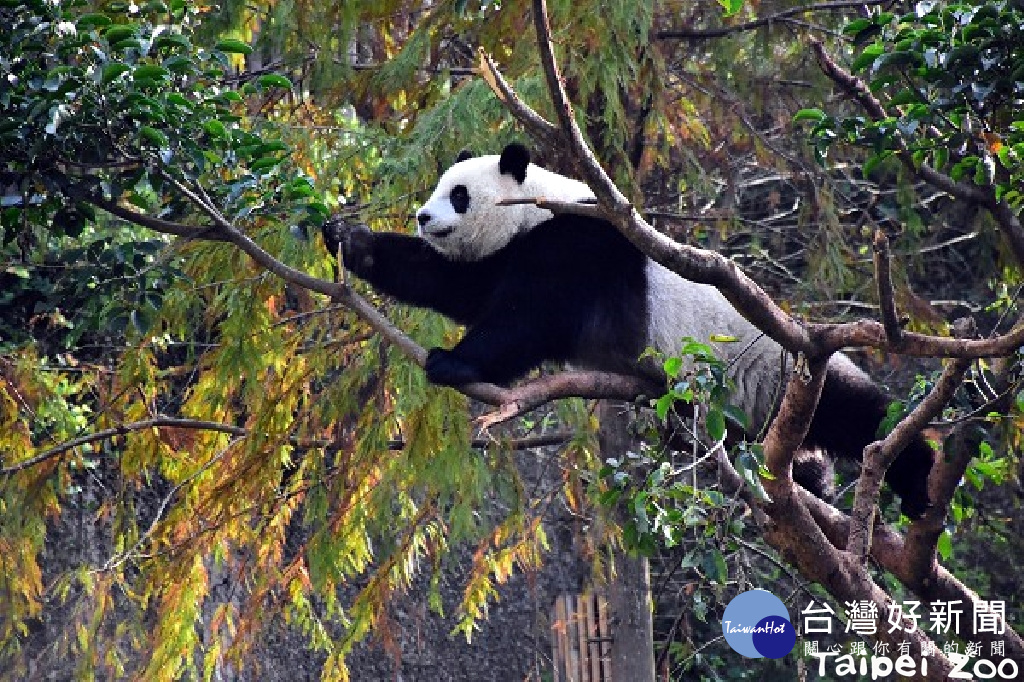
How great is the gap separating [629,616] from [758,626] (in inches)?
107

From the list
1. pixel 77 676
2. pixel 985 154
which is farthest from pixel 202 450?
pixel 985 154

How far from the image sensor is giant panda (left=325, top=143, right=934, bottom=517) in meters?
4.62

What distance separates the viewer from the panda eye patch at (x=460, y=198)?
16.2 feet

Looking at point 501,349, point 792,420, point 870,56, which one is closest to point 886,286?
point 792,420

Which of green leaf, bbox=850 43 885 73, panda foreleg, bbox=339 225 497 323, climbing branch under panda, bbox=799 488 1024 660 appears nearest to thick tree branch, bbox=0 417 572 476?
panda foreleg, bbox=339 225 497 323

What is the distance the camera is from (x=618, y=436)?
20.8 feet

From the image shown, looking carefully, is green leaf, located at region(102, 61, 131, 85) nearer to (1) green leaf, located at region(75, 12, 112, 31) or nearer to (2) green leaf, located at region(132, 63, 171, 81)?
(2) green leaf, located at region(132, 63, 171, 81)

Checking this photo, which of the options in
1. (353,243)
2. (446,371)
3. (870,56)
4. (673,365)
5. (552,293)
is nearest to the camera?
(673,365)

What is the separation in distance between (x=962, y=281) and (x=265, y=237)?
6657 mm

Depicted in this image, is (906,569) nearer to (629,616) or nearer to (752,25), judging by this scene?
(629,616)

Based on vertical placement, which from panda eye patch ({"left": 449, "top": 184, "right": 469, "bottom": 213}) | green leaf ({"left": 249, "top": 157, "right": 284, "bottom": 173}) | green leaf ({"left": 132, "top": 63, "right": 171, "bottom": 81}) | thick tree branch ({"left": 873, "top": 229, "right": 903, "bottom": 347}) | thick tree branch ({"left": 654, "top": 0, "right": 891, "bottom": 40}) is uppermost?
thick tree branch ({"left": 654, "top": 0, "right": 891, "bottom": 40})

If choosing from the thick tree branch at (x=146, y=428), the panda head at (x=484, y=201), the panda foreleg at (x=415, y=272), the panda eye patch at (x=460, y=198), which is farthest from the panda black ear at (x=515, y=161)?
the thick tree branch at (x=146, y=428)

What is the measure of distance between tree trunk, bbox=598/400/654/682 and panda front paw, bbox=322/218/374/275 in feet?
5.84

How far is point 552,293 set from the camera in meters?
4.75
